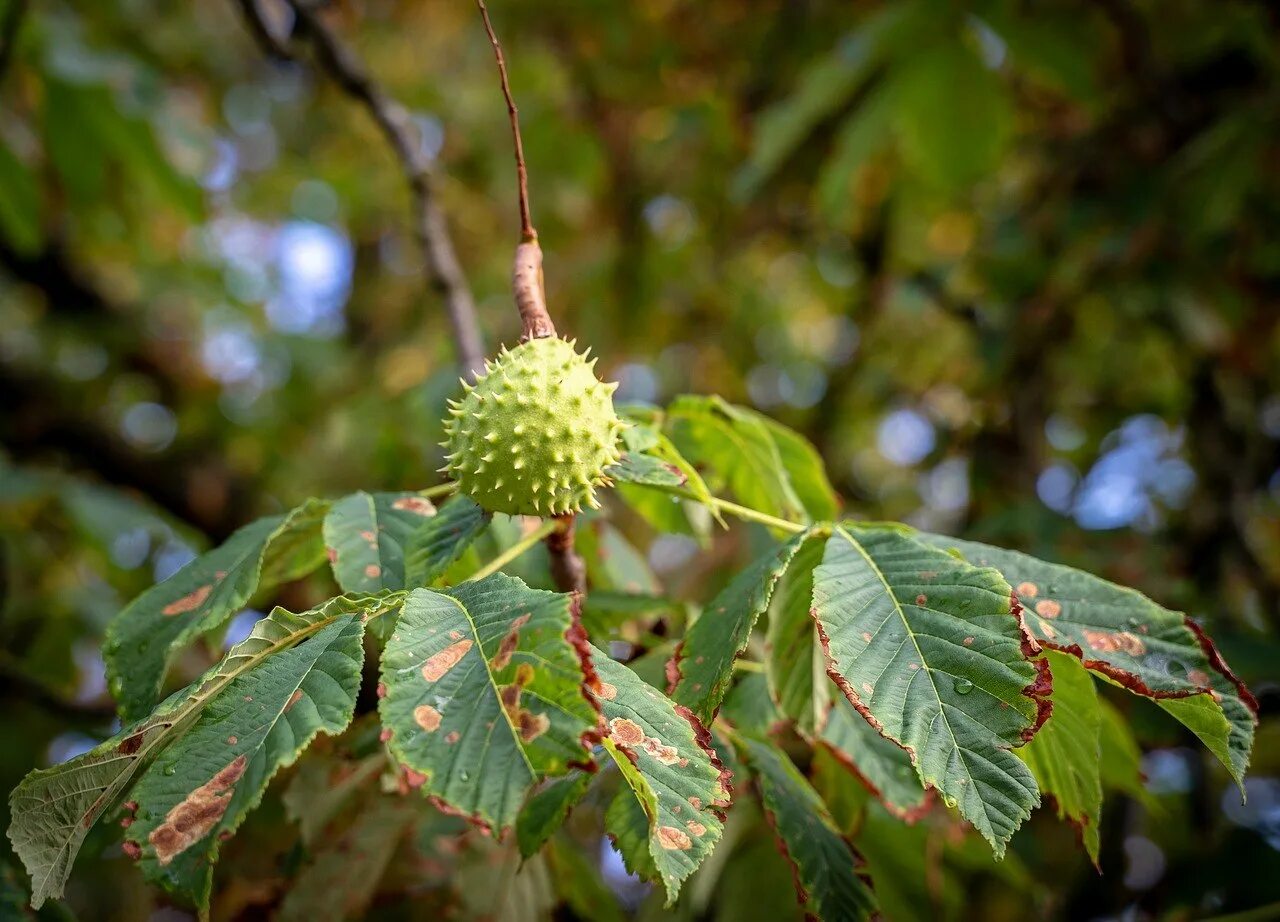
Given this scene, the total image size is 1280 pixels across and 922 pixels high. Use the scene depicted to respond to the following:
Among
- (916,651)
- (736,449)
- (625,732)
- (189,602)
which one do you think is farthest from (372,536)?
(916,651)

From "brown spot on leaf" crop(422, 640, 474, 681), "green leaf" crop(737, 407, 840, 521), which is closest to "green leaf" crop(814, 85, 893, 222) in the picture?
"green leaf" crop(737, 407, 840, 521)

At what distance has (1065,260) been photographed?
9.68ft

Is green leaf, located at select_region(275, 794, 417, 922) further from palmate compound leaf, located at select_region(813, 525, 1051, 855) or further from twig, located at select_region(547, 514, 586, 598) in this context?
palmate compound leaf, located at select_region(813, 525, 1051, 855)

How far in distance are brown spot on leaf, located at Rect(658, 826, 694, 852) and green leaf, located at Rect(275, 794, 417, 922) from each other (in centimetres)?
82

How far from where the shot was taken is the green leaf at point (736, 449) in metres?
1.38

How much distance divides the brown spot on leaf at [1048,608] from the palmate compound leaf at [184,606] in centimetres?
91

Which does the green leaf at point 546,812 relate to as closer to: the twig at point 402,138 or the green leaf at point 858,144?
the twig at point 402,138

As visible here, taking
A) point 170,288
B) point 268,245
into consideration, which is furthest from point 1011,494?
point 268,245

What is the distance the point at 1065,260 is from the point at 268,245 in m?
5.29

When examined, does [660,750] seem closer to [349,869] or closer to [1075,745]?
[1075,745]

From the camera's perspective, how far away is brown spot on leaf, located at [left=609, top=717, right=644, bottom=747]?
892 mm

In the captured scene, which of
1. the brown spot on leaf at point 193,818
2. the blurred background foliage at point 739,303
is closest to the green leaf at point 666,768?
the brown spot on leaf at point 193,818

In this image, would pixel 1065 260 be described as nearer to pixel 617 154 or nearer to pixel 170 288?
pixel 617 154

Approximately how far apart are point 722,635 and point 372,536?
1.52 feet
